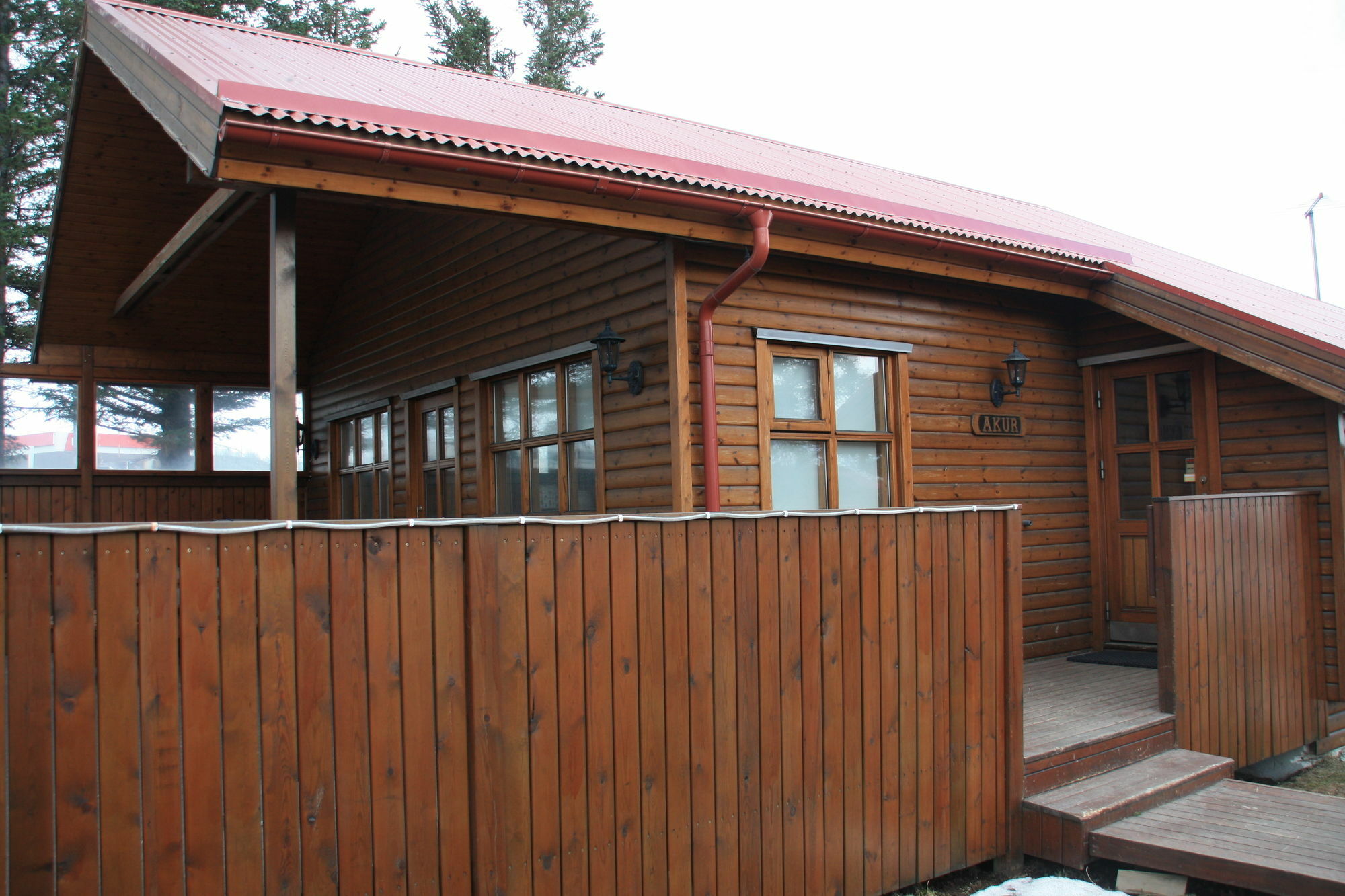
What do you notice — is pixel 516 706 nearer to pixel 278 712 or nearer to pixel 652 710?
pixel 652 710

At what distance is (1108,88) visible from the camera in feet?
154

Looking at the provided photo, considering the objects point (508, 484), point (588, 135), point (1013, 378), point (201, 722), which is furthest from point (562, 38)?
point (201, 722)

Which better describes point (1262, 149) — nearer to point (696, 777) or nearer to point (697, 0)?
point (697, 0)

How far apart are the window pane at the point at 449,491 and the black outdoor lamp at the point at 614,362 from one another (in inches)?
96.5

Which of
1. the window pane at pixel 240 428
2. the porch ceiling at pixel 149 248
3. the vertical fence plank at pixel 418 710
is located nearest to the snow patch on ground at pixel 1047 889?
the vertical fence plank at pixel 418 710

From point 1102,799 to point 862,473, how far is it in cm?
272

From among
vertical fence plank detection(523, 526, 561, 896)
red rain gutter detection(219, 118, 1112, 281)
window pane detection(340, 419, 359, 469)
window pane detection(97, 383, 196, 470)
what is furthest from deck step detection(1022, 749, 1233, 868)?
window pane detection(97, 383, 196, 470)

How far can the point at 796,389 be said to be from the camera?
6.36 meters

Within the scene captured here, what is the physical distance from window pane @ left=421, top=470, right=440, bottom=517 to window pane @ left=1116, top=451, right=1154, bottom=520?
5.55 metres

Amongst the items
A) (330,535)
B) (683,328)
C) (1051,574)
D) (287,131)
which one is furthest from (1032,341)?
(330,535)

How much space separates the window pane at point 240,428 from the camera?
35.1 feet

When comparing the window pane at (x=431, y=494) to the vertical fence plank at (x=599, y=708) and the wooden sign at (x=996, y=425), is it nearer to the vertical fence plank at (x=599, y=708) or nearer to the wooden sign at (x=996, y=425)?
the wooden sign at (x=996, y=425)

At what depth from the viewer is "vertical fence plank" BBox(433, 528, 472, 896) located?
2.95 m

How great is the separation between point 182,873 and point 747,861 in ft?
6.21
